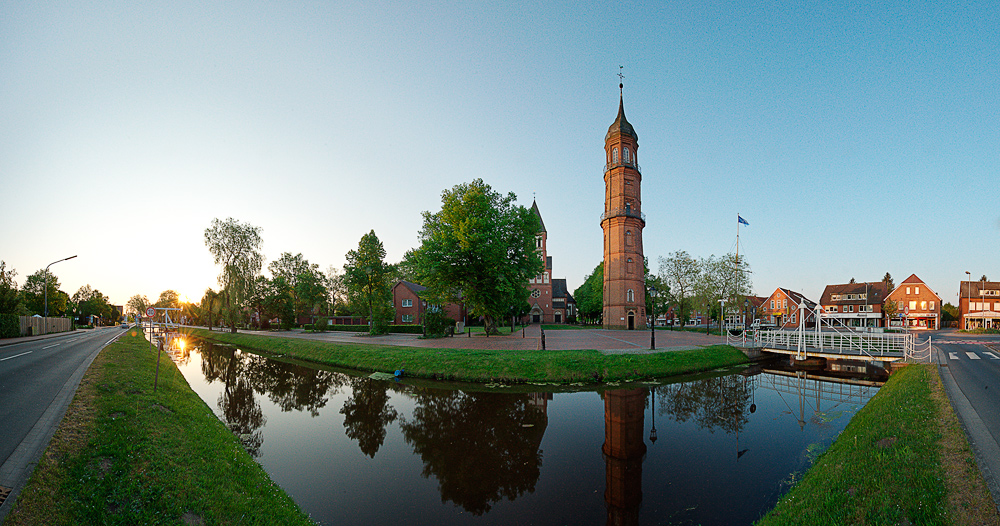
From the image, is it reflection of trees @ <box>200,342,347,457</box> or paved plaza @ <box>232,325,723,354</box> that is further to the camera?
paved plaza @ <box>232,325,723,354</box>

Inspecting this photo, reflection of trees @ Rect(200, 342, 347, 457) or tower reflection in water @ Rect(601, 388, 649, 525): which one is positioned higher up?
tower reflection in water @ Rect(601, 388, 649, 525)

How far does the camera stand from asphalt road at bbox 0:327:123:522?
583cm

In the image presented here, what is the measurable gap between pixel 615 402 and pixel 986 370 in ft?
55.4

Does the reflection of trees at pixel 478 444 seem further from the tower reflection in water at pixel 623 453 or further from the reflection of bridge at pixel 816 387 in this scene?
the reflection of bridge at pixel 816 387

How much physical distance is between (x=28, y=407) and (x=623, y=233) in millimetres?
47267

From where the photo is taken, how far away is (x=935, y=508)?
541 centimetres

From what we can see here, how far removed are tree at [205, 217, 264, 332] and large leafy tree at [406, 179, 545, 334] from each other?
2466cm

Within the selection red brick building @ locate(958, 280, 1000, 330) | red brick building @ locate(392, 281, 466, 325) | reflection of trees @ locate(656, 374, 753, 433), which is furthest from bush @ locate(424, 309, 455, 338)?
red brick building @ locate(958, 280, 1000, 330)

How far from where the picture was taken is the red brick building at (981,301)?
199 feet

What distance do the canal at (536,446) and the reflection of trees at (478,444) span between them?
4 centimetres

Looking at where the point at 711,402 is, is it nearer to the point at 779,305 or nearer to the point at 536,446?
the point at 536,446

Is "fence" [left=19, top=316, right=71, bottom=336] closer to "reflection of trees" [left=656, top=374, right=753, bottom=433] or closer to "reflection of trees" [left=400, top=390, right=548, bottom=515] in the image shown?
"reflection of trees" [left=400, top=390, right=548, bottom=515]

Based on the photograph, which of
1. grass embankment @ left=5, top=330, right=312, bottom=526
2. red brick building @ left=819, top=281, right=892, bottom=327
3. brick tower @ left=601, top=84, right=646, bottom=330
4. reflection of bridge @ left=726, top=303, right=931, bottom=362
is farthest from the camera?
red brick building @ left=819, top=281, right=892, bottom=327

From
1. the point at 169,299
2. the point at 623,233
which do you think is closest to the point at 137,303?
the point at 169,299
